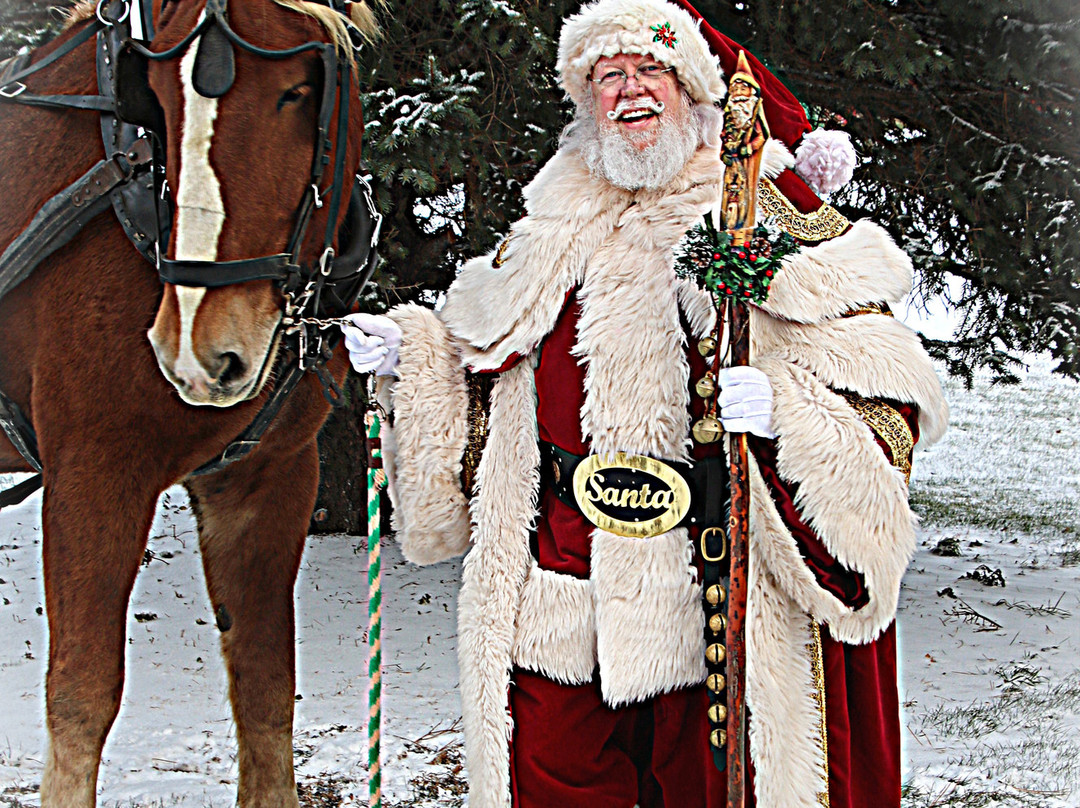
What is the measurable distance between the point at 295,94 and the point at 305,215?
25 centimetres

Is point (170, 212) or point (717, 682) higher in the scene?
point (170, 212)

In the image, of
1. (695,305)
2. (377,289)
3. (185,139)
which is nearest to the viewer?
(185,139)

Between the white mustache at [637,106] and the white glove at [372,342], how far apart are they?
75cm

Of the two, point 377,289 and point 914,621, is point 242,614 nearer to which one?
point 377,289

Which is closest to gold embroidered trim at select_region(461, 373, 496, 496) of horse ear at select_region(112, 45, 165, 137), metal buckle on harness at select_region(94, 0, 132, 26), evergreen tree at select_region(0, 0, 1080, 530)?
horse ear at select_region(112, 45, 165, 137)

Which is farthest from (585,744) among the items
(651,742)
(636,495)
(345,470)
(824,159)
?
(345,470)

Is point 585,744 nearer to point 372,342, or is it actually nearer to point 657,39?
point 372,342

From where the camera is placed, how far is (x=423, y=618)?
500cm

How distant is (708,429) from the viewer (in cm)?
192

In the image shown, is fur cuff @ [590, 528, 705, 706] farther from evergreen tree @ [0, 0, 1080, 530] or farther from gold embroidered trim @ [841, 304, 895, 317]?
evergreen tree @ [0, 0, 1080, 530]

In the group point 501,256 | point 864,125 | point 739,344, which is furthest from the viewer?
point 864,125

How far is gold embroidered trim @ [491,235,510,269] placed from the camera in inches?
92.0

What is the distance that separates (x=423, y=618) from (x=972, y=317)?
3764mm

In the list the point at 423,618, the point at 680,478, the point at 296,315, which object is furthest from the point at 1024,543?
the point at 296,315
